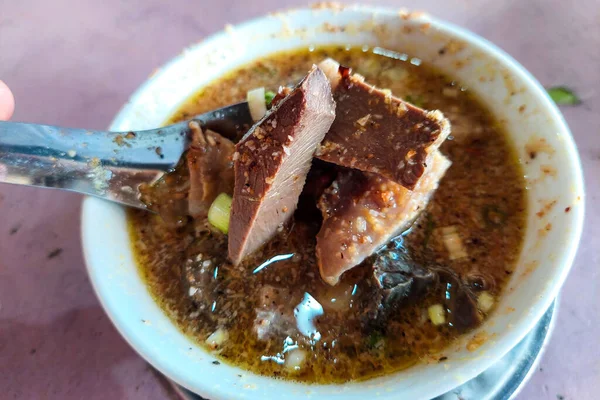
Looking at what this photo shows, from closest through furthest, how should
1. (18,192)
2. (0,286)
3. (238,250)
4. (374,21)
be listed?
(238,250) → (0,286) → (374,21) → (18,192)

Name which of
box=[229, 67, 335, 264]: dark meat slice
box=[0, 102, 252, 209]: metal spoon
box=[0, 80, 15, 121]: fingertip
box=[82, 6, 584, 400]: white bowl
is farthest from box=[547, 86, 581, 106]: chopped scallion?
box=[0, 80, 15, 121]: fingertip

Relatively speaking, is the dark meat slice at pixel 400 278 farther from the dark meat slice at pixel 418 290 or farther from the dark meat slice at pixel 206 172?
the dark meat slice at pixel 206 172

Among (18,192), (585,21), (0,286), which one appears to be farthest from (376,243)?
(585,21)

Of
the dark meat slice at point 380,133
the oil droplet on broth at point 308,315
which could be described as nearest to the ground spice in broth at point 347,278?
the oil droplet on broth at point 308,315

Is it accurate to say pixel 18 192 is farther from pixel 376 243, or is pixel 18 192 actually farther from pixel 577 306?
pixel 577 306

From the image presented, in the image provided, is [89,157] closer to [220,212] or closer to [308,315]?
[220,212]

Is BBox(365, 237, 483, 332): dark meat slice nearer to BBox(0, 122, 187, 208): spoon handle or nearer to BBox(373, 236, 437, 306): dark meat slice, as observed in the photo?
BBox(373, 236, 437, 306): dark meat slice

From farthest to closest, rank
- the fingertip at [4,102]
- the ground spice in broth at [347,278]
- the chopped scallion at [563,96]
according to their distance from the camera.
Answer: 1. the chopped scallion at [563,96]
2. the fingertip at [4,102]
3. the ground spice in broth at [347,278]
